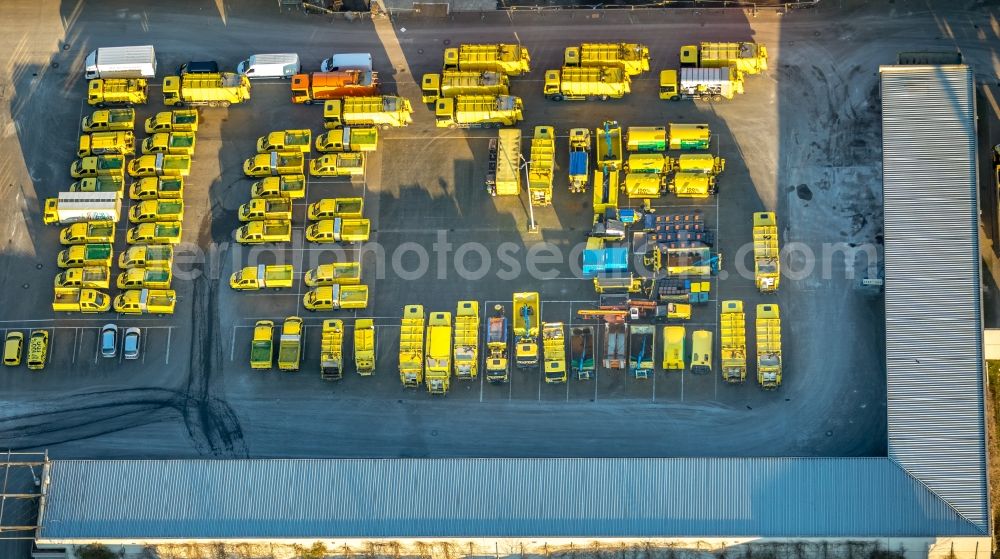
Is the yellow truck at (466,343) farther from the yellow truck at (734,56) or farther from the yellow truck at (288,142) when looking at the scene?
the yellow truck at (734,56)

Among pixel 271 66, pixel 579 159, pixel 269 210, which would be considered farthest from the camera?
pixel 271 66

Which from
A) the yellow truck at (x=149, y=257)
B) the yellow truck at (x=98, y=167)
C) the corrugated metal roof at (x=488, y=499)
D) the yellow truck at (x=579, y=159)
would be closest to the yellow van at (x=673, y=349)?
the corrugated metal roof at (x=488, y=499)

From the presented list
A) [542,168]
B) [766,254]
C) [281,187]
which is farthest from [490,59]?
[766,254]

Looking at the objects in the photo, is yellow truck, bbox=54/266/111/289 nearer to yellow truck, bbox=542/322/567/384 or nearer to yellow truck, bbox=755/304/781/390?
yellow truck, bbox=542/322/567/384

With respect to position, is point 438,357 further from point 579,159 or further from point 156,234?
point 156,234

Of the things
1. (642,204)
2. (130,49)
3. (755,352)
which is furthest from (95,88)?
(755,352)

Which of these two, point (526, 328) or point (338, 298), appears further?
point (338, 298)
